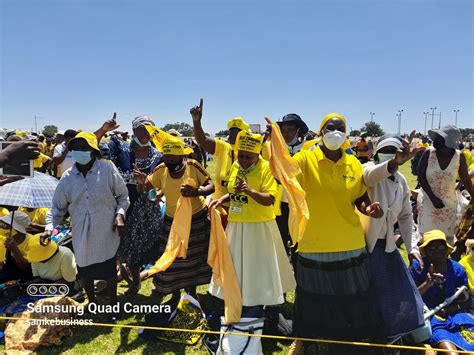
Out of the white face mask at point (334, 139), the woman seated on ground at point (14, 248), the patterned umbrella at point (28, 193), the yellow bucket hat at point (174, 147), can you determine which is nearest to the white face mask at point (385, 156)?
the white face mask at point (334, 139)

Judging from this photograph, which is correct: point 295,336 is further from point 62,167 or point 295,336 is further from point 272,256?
point 62,167

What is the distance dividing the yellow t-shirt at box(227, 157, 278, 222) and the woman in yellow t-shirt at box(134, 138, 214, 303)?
63cm

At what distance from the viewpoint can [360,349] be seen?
2879mm

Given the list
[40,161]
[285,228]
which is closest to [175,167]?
[285,228]

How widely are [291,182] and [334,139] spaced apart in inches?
18.8

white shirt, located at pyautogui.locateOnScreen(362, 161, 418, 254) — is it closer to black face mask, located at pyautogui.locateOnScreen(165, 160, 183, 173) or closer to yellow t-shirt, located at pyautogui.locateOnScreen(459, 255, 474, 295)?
yellow t-shirt, located at pyautogui.locateOnScreen(459, 255, 474, 295)

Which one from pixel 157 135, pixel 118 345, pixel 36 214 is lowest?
pixel 118 345

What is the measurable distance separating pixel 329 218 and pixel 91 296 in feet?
9.70

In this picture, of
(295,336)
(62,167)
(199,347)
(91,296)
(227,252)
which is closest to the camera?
(295,336)

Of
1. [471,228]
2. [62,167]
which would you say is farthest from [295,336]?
[62,167]

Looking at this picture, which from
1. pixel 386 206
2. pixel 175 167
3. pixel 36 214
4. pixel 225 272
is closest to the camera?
pixel 386 206

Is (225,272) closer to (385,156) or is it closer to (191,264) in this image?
(191,264)

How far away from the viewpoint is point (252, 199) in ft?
11.0

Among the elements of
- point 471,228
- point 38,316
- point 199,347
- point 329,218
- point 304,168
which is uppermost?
point 304,168
